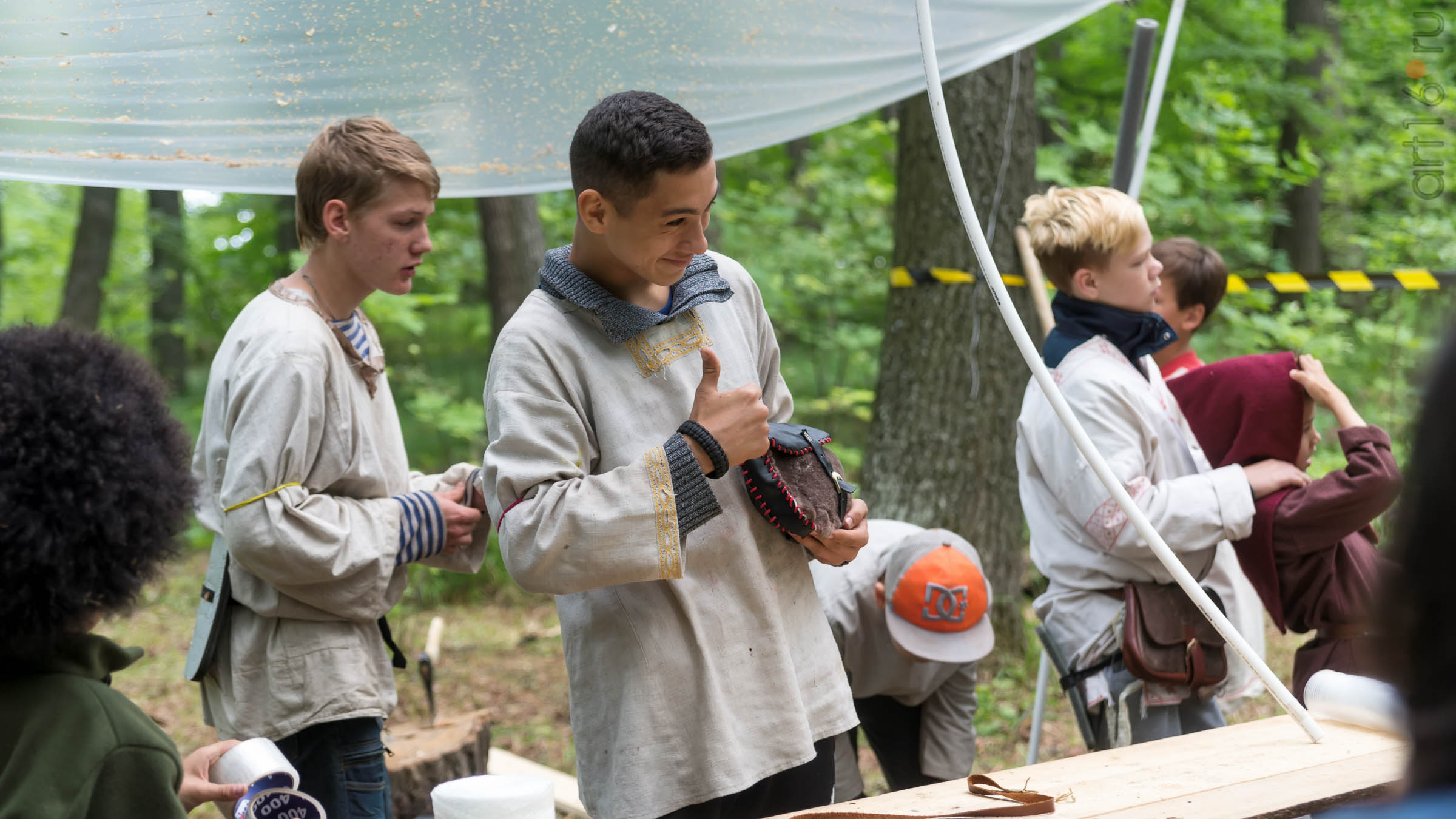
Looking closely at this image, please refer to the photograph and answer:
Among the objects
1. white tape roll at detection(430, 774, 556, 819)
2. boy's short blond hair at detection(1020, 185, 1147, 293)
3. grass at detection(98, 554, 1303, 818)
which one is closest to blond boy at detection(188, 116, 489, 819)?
white tape roll at detection(430, 774, 556, 819)

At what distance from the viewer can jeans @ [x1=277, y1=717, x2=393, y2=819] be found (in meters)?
2.31

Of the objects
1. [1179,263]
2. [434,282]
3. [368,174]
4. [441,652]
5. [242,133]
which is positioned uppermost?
[434,282]

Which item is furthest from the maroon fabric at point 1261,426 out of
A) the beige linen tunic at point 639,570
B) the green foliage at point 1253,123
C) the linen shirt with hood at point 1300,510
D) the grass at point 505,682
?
the green foliage at point 1253,123

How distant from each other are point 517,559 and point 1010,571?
404cm

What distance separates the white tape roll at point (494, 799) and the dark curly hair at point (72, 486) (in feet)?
2.02

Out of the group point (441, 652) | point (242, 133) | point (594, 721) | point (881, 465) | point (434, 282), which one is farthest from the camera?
point (434, 282)

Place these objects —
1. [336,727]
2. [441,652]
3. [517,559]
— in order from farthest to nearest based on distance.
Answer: [441,652], [336,727], [517,559]

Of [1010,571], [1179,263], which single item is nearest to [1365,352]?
[1010,571]

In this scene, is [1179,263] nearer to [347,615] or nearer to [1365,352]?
→ [347,615]

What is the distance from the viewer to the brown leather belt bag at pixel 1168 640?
108 inches

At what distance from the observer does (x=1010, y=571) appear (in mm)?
5453

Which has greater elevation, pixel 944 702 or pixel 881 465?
pixel 881 465

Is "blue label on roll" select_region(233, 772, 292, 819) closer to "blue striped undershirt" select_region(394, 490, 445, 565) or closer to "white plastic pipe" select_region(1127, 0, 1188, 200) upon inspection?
"blue striped undershirt" select_region(394, 490, 445, 565)

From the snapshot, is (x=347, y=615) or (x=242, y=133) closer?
(x=347, y=615)
